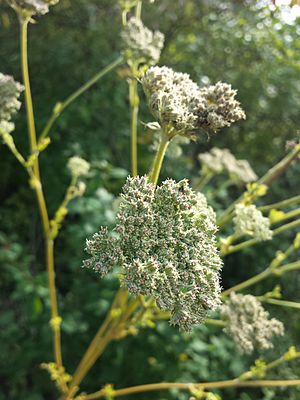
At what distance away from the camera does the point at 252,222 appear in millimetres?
1805

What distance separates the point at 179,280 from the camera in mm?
1191

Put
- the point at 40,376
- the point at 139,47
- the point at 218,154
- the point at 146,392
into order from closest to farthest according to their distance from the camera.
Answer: the point at 139,47 → the point at 218,154 → the point at 146,392 → the point at 40,376

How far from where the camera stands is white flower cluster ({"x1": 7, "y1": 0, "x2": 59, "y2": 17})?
69.2 inches

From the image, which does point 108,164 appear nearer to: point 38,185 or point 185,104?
point 38,185

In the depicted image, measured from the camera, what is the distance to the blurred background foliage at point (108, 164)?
128 inches

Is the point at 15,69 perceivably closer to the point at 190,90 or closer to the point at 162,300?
the point at 190,90

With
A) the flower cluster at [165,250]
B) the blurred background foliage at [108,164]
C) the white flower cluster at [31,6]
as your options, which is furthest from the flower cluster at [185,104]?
the blurred background foliage at [108,164]

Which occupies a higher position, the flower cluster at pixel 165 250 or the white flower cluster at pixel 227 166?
the white flower cluster at pixel 227 166

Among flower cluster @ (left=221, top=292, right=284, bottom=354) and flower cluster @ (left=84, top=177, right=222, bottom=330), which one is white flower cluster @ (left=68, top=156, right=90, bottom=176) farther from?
flower cluster @ (left=84, top=177, right=222, bottom=330)

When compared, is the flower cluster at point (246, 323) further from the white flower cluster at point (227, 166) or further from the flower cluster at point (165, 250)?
the white flower cluster at point (227, 166)

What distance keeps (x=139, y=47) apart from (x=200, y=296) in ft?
3.93

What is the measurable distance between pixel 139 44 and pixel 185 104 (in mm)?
644

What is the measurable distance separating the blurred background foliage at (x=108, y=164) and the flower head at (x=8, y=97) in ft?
4.37

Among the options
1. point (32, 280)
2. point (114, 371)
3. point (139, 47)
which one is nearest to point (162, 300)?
point (139, 47)
